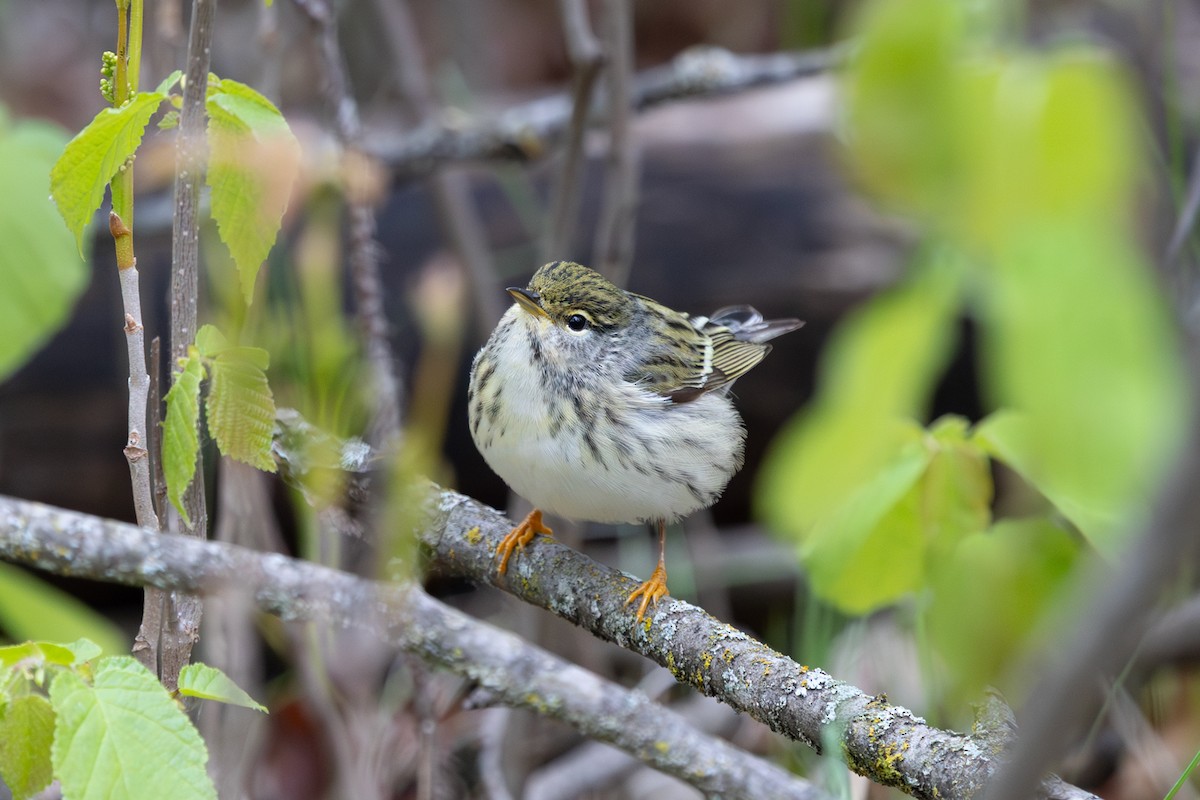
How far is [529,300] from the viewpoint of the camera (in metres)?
3.01

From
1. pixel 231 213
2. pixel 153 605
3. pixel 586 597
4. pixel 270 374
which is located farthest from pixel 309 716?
pixel 231 213

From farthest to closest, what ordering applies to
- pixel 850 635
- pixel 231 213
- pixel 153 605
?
pixel 850 635 → pixel 153 605 → pixel 231 213

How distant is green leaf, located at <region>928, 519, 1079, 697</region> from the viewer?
2545 millimetres

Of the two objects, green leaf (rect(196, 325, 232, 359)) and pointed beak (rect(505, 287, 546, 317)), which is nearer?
green leaf (rect(196, 325, 232, 359))

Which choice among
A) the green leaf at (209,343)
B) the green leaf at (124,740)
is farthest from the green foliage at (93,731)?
the green leaf at (209,343)

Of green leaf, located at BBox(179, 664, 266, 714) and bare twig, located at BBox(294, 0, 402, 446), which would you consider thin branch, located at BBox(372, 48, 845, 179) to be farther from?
green leaf, located at BBox(179, 664, 266, 714)

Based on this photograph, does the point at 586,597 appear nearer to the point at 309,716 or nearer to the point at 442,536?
the point at 442,536

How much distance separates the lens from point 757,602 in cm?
499

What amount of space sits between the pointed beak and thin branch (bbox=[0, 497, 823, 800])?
1.19 meters

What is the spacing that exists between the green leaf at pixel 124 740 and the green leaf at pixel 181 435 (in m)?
0.26

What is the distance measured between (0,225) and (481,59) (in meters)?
4.76

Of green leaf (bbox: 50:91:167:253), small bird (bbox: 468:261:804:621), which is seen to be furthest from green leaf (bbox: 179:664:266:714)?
small bird (bbox: 468:261:804:621)

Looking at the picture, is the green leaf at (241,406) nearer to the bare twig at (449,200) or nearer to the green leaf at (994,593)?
the green leaf at (994,593)

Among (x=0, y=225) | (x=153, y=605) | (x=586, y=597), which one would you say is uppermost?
(x=0, y=225)
